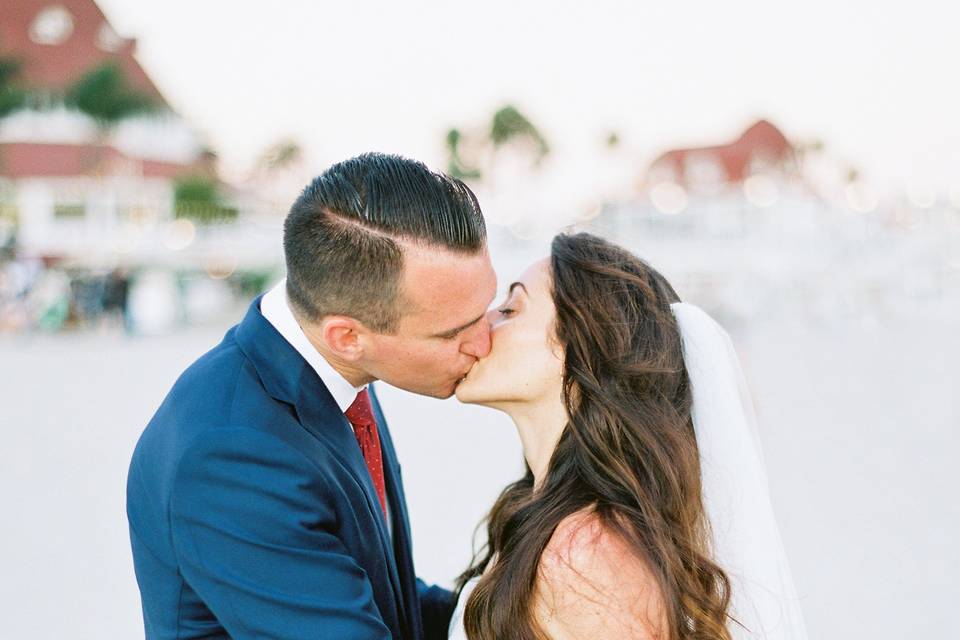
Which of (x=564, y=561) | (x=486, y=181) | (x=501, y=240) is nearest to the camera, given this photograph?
(x=564, y=561)

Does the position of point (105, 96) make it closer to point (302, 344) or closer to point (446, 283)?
point (302, 344)

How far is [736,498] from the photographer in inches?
95.2

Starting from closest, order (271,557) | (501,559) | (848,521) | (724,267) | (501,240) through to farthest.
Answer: (271,557) < (501,559) < (848,521) < (501,240) < (724,267)

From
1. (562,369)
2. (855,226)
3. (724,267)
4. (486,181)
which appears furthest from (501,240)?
(486,181)

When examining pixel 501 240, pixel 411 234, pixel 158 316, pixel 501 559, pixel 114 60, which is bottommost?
pixel 501 559

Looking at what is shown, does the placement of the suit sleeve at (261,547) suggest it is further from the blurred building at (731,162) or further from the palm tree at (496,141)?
the blurred building at (731,162)

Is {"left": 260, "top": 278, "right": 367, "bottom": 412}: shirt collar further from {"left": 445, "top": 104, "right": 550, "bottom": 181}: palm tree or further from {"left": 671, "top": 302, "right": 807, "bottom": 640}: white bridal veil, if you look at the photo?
{"left": 445, "top": 104, "right": 550, "bottom": 181}: palm tree

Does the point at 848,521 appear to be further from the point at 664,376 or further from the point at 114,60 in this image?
the point at 114,60

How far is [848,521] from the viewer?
7.30 meters

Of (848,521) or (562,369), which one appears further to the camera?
(848,521)

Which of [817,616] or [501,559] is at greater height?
[501,559]

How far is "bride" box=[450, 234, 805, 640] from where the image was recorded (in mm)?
2102

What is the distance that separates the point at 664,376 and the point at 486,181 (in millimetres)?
69641

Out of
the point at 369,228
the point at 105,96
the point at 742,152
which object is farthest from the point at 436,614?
the point at 742,152
